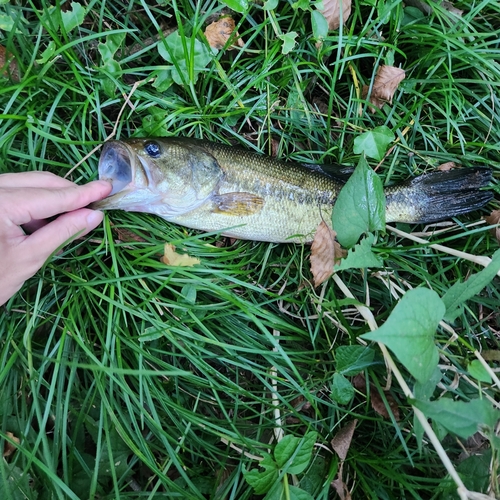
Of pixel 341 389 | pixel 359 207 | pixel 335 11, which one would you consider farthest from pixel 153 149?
pixel 341 389

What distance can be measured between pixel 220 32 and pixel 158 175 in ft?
3.98

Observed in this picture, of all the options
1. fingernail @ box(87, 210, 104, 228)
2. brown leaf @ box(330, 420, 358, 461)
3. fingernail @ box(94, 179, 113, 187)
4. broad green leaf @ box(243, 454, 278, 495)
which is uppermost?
fingernail @ box(94, 179, 113, 187)

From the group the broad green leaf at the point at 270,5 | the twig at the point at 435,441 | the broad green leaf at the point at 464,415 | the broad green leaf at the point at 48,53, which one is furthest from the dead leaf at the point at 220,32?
the broad green leaf at the point at 464,415

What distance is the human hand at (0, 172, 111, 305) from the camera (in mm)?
2320

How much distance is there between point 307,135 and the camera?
326cm

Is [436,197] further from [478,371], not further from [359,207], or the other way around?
[478,371]

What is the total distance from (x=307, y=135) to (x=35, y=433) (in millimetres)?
2843

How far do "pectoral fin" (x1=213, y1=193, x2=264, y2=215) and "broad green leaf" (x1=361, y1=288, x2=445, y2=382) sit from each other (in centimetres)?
132

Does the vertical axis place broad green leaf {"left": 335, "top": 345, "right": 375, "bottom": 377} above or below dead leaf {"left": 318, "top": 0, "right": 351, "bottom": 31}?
below

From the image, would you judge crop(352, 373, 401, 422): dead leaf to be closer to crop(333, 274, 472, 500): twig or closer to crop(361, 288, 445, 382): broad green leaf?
crop(333, 274, 472, 500): twig

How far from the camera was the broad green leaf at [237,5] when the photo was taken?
2.89m

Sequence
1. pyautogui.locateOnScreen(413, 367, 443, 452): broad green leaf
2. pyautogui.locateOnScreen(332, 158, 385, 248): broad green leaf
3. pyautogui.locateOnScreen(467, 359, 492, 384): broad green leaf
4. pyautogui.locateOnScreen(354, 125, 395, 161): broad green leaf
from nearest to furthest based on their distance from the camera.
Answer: pyautogui.locateOnScreen(413, 367, 443, 452): broad green leaf < pyautogui.locateOnScreen(467, 359, 492, 384): broad green leaf < pyautogui.locateOnScreen(332, 158, 385, 248): broad green leaf < pyautogui.locateOnScreen(354, 125, 395, 161): broad green leaf

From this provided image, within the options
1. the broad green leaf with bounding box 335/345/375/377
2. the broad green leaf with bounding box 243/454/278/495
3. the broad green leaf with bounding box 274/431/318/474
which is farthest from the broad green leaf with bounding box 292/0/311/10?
the broad green leaf with bounding box 243/454/278/495

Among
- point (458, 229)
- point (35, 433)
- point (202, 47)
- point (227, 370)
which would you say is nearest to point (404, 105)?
point (458, 229)
